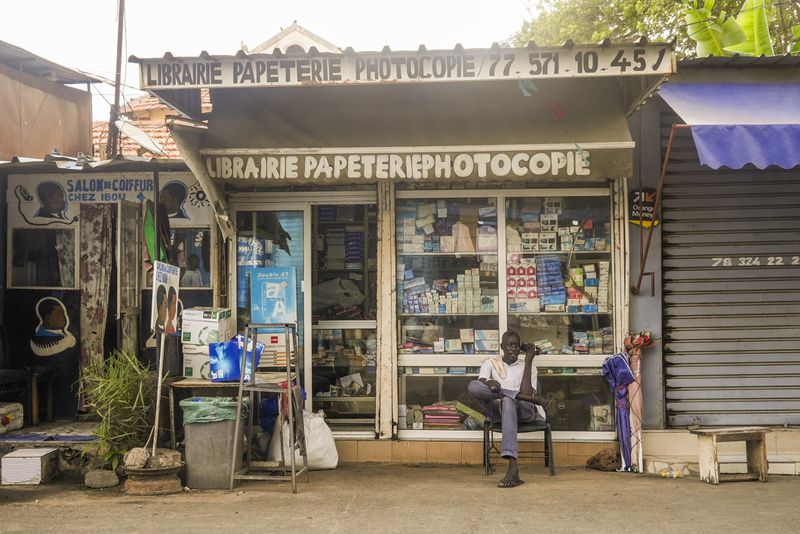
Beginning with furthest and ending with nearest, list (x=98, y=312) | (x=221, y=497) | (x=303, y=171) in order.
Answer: (x=98, y=312) < (x=303, y=171) < (x=221, y=497)

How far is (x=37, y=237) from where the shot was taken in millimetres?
8453

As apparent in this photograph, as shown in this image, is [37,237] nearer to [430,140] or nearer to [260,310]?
[260,310]

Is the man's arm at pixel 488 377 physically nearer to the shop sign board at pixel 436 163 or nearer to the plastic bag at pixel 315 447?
the plastic bag at pixel 315 447

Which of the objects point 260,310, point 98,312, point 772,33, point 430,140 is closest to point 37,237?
point 98,312

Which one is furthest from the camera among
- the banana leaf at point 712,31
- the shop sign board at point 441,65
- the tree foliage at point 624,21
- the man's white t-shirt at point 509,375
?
the tree foliage at point 624,21

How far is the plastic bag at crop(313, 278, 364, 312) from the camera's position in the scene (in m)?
8.33

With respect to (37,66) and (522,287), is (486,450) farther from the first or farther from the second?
(37,66)

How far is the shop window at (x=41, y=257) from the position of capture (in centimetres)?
845

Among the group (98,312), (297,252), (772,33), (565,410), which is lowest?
(565,410)

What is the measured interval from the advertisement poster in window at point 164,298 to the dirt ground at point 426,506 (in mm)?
1484

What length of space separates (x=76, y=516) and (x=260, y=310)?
272 centimetres

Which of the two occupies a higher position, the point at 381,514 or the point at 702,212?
the point at 702,212

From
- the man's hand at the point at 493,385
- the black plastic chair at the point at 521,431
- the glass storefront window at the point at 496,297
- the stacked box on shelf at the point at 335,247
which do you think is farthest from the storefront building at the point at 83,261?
the black plastic chair at the point at 521,431

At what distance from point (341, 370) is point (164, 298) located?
2.12 metres
